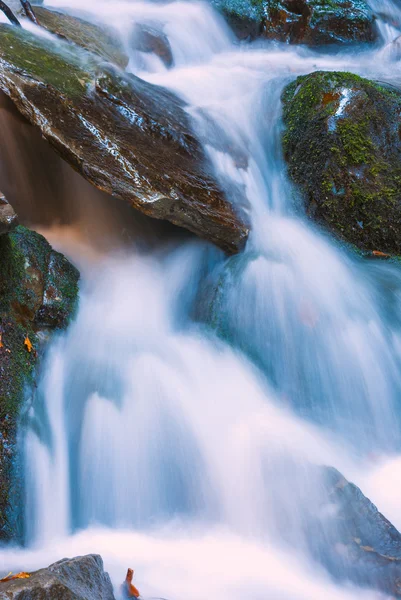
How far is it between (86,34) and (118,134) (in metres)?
3.71

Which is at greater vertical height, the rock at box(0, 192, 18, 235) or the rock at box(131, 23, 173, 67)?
the rock at box(131, 23, 173, 67)

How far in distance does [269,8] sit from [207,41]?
5.51 ft

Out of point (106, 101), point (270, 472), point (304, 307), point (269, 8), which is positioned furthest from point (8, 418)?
point (269, 8)

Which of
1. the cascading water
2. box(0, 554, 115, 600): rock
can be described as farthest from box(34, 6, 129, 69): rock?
box(0, 554, 115, 600): rock

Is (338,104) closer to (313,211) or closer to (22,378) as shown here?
(313,211)

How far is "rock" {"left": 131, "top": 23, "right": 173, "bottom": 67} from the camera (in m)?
8.58

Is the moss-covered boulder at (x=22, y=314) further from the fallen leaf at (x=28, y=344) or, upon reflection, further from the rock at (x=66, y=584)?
the rock at (x=66, y=584)

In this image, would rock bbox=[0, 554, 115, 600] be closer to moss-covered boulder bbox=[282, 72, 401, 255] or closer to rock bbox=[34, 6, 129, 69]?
moss-covered boulder bbox=[282, 72, 401, 255]

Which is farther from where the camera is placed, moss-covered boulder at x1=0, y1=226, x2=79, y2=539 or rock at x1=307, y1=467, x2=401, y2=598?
moss-covered boulder at x1=0, y1=226, x2=79, y2=539

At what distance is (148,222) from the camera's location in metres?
5.68

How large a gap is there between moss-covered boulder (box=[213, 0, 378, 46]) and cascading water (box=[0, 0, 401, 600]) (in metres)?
4.56

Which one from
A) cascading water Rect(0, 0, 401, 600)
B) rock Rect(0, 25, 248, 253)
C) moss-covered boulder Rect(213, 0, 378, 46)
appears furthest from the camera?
moss-covered boulder Rect(213, 0, 378, 46)

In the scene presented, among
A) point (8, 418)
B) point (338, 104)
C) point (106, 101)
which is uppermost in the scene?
point (338, 104)

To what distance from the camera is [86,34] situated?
7.45m
